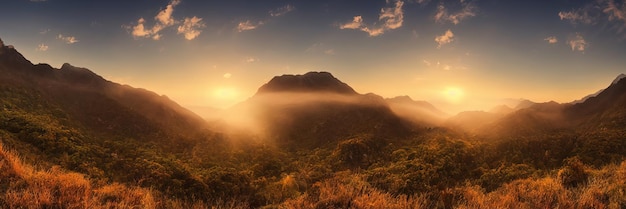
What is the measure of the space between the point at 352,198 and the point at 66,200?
7120 millimetres

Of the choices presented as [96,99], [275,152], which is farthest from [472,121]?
[96,99]

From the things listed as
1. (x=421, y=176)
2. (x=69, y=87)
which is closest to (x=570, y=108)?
(x=421, y=176)

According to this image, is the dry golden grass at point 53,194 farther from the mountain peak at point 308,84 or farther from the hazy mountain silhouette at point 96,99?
the mountain peak at point 308,84

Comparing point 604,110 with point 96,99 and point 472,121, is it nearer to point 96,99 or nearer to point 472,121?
point 472,121

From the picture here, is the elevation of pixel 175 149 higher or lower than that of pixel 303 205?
lower

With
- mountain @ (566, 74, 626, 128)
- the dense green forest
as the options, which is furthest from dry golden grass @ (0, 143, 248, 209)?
mountain @ (566, 74, 626, 128)

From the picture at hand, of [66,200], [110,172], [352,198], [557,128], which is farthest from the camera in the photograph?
[557,128]

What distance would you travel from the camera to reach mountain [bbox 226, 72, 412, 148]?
243 feet

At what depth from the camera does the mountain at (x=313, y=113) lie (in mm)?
74000

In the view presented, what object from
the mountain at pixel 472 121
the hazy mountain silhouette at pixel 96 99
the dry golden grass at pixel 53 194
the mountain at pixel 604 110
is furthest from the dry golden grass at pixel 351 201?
the mountain at pixel 472 121

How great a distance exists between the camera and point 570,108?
82.2m

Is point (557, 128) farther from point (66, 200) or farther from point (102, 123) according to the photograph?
point (102, 123)

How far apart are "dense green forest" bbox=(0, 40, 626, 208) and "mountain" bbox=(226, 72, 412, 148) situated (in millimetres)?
695

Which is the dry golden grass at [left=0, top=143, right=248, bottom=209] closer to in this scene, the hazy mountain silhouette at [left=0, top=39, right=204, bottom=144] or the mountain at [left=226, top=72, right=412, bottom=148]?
the hazy mountain silhouette at [left=0, top=39, right=204, bottom=144]
